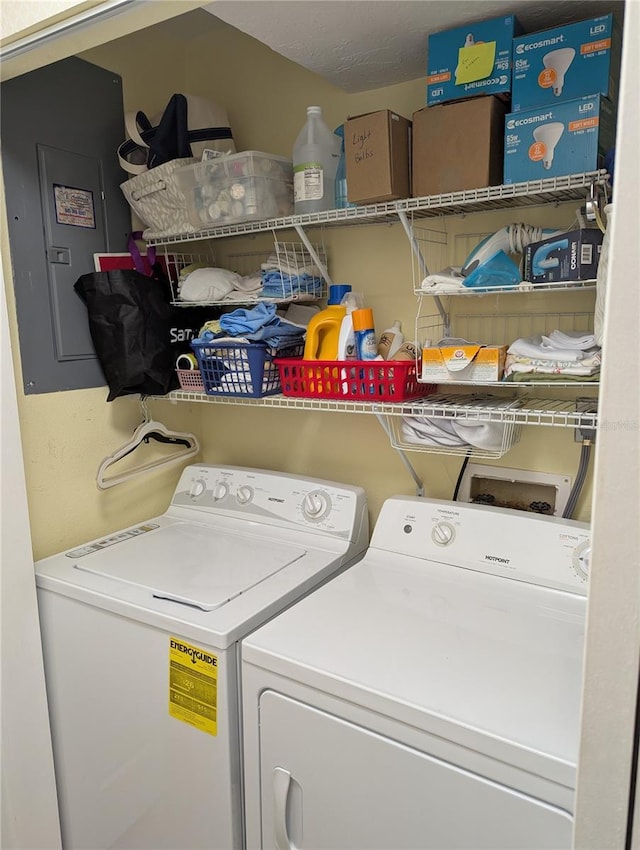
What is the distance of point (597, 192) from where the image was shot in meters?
1.27

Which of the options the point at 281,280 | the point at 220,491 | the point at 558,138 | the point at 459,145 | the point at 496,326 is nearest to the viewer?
the point at 558,138

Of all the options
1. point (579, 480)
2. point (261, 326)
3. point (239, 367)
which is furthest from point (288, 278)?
point (579, 480)

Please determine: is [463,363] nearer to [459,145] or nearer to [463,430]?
[463,430]

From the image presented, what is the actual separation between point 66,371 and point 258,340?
24.9 inches

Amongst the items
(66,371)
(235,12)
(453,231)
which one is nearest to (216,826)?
(66,371)

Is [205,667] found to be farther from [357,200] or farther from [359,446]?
[357,200]

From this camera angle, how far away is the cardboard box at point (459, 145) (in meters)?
1.34

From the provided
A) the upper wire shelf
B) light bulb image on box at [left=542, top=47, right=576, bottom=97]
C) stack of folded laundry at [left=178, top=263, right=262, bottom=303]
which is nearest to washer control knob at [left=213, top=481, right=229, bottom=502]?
stack of folded laundry at [left=178, top=263, right=262, bottom=303]

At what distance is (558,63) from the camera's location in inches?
50.5

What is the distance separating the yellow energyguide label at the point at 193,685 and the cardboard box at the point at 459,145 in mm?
1218

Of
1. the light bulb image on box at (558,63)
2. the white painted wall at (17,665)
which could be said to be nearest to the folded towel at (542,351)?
the light bulb image on box at (558,63)

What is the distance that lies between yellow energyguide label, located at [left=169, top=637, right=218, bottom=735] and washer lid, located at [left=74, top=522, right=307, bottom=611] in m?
0.11

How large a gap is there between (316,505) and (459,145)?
106 cm

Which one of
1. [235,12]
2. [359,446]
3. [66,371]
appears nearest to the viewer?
[235,12]
